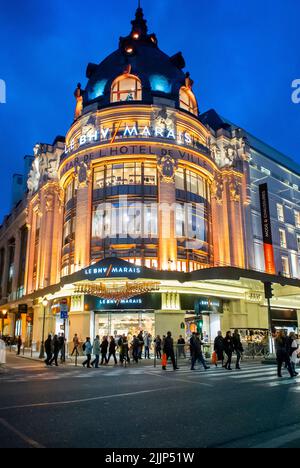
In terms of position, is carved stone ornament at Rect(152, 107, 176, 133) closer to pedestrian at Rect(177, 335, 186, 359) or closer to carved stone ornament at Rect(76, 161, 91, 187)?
carved stone ornament at Rect(76, 161, 91, 187)

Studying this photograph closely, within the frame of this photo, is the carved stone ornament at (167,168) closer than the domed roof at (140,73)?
Yes

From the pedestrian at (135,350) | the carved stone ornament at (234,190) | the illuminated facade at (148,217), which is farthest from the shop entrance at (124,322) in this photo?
the carved stone ornament at (234,190)

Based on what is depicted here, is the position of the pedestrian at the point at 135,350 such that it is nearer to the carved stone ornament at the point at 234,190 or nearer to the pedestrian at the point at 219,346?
the pedestrian at the point at 219,346

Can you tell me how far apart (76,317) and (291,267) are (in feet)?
94.0

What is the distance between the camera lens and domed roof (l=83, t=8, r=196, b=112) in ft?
132

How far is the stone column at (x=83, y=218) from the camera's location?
34.6 metres

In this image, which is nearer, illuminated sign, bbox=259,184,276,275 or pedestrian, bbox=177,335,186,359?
pedestrian, bbox=177,335,186,359

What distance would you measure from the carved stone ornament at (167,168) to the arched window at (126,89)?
328 inches

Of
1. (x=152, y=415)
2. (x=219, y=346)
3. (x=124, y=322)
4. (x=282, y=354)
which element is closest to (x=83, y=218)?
(x=124, y=322)

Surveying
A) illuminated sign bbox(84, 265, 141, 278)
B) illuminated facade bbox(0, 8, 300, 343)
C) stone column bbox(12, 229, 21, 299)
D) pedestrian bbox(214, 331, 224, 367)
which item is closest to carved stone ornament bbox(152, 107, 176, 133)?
illuminated facade bbox(0, 8, 300, 343)

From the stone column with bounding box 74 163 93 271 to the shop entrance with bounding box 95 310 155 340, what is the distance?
16.8 feet

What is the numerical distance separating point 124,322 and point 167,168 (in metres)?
14.0
